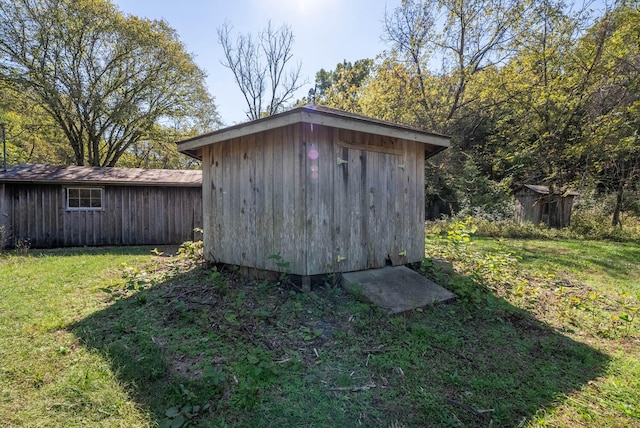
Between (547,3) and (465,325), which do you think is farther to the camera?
(547,3)

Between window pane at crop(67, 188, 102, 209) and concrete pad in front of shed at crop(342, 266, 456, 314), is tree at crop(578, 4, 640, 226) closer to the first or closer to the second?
concrete pad in front of shed at crop(342, 266, 456, 314)

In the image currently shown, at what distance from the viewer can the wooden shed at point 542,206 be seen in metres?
12.3

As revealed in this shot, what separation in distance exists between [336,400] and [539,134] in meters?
13.9

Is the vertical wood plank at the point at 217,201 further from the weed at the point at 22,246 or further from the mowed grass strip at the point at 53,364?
the weed at the point at 22,246

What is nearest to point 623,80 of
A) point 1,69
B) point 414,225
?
point 414,225

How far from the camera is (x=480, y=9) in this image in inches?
507

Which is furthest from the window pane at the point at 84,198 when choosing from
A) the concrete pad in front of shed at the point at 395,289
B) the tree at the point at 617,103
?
the tree at the point at 617,103

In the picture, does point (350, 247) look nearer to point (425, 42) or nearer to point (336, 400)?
point (336, 400)

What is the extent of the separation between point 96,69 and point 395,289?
58.7 ft

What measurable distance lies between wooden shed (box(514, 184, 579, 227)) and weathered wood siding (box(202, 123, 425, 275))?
10295 millimetres

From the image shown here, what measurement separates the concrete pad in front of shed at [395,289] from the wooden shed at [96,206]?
7.61m

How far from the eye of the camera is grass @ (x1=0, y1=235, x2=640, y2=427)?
6.73 ft

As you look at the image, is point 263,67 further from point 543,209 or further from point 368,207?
point 368,207

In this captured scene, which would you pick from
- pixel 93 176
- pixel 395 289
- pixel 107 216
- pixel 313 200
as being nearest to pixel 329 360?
pixel 395 289
